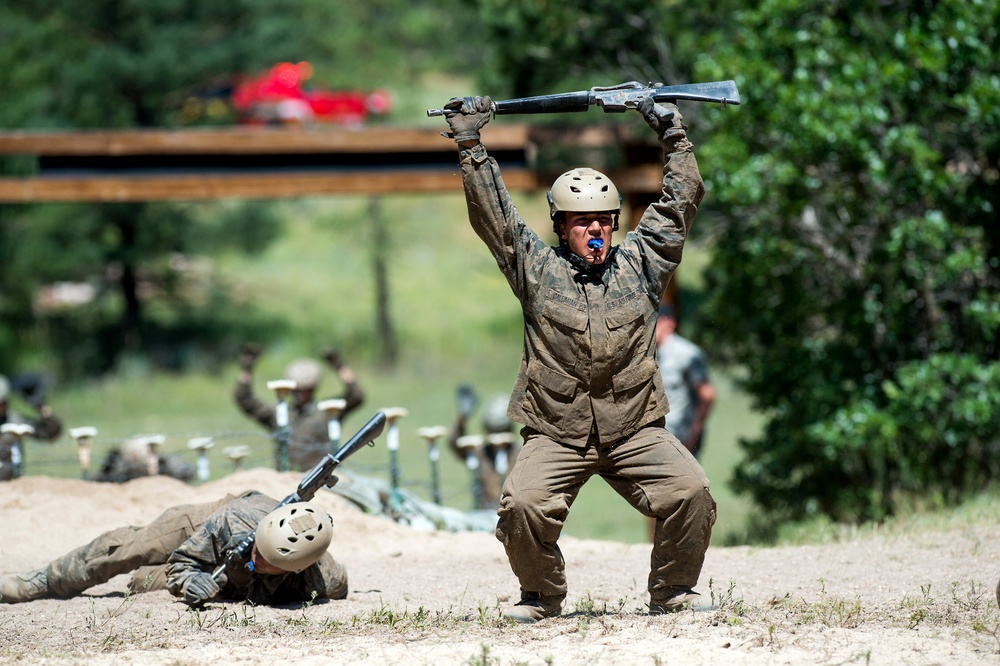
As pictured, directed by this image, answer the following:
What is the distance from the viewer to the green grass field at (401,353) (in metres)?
16.6

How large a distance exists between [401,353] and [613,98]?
70.1 feet

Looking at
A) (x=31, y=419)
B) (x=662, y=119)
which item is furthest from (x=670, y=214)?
(x=31, y=419)

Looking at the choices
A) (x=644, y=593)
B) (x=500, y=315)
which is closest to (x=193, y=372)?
(x=500, y=315)

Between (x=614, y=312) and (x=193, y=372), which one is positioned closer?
(x=614, y=312)

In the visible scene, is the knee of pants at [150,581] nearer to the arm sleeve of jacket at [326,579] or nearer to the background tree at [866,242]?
the arm sleeve of jacket at [326,579]

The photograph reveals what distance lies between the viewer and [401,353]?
89.6 feet

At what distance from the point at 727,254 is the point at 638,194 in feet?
3.82

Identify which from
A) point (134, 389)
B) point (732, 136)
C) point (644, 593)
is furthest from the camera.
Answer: point (134, 389)

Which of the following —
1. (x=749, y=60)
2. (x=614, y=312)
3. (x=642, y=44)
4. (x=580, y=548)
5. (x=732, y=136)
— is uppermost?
(x=642, y=44)

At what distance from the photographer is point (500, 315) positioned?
99.5 feet

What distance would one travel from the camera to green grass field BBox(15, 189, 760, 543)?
1664 cm

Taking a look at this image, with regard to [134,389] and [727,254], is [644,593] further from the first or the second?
[134,389]

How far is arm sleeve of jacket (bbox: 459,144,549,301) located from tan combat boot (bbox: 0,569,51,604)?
134 inches

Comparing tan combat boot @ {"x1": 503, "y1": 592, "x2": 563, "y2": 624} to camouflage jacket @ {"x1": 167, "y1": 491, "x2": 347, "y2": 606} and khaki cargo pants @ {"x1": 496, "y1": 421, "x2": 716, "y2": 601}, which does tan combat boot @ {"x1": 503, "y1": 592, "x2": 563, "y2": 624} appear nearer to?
khaki cargo pants @ {"x1": 496, "y1": 421, "x2": 716, "y2": 601}
